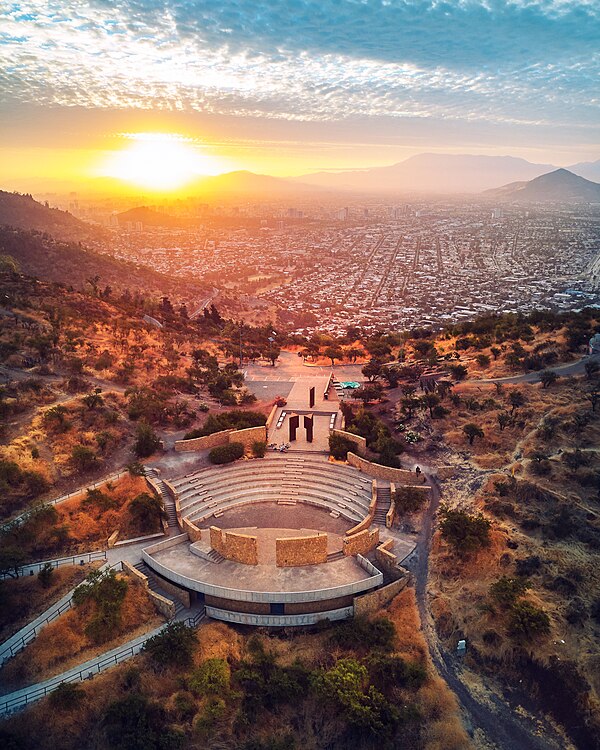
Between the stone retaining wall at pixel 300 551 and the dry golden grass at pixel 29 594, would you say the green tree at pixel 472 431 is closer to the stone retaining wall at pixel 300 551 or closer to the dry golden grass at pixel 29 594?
the stone retaining wall at pixel 300 551

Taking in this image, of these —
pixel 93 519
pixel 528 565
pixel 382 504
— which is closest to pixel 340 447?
pixel 382 504

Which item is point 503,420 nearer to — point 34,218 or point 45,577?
point 45,577

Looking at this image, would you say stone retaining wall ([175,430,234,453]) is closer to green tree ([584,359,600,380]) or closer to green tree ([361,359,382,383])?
green tree ([361,359,382,383])

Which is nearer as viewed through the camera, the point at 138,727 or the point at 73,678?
the point at 138,727

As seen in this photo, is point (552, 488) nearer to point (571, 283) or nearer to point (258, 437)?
point (258, 437)

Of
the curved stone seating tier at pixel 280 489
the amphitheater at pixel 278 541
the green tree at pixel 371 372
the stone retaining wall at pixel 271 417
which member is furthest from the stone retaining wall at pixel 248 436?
the green tree at pixel 371 372

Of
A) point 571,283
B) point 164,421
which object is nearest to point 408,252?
point 571,283
